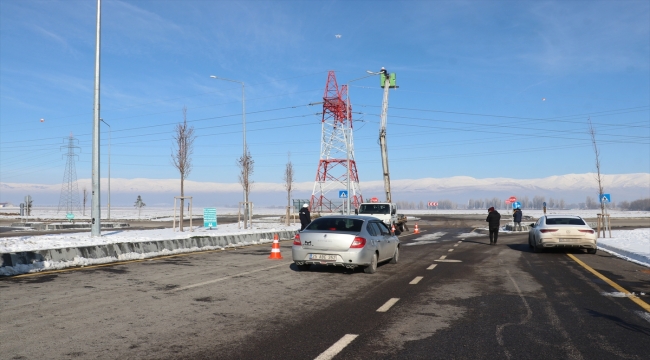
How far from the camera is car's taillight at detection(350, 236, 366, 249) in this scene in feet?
44.8

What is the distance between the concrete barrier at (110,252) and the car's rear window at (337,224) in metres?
6.64

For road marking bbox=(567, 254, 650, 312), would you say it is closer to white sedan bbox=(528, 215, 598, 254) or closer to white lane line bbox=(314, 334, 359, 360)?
white sedan bbox=(528, 215, 598, 254)

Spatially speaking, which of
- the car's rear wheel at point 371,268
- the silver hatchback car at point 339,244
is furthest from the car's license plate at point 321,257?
the car's rear wheel at point 371,268

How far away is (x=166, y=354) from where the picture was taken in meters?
6.10

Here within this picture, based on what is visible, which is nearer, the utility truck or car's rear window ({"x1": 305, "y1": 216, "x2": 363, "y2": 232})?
car's rear window ({"x1": 305, "y1": 216, "x2": 363, "y2": 232})

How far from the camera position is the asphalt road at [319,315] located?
6371mm

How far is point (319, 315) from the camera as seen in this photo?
8.47 metres

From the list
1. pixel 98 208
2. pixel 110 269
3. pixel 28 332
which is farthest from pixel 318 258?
pixel 98 208

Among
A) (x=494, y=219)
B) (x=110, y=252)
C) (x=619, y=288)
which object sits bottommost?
(x=619, y=288)

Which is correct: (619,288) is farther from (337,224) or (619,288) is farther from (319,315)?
(319,315)

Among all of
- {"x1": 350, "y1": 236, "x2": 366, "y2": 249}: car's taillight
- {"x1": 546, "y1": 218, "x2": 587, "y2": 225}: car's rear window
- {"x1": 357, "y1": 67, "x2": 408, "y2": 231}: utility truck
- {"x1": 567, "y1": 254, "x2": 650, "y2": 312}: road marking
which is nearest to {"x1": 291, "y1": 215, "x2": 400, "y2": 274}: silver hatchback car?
{"x1": 350, "y1": 236, "x2": 366, "y2": 249}: car's taillight

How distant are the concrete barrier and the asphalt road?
1041 mm

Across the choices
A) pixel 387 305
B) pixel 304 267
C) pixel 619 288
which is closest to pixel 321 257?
pixel 304 267

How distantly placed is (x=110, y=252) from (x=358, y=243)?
811cm
